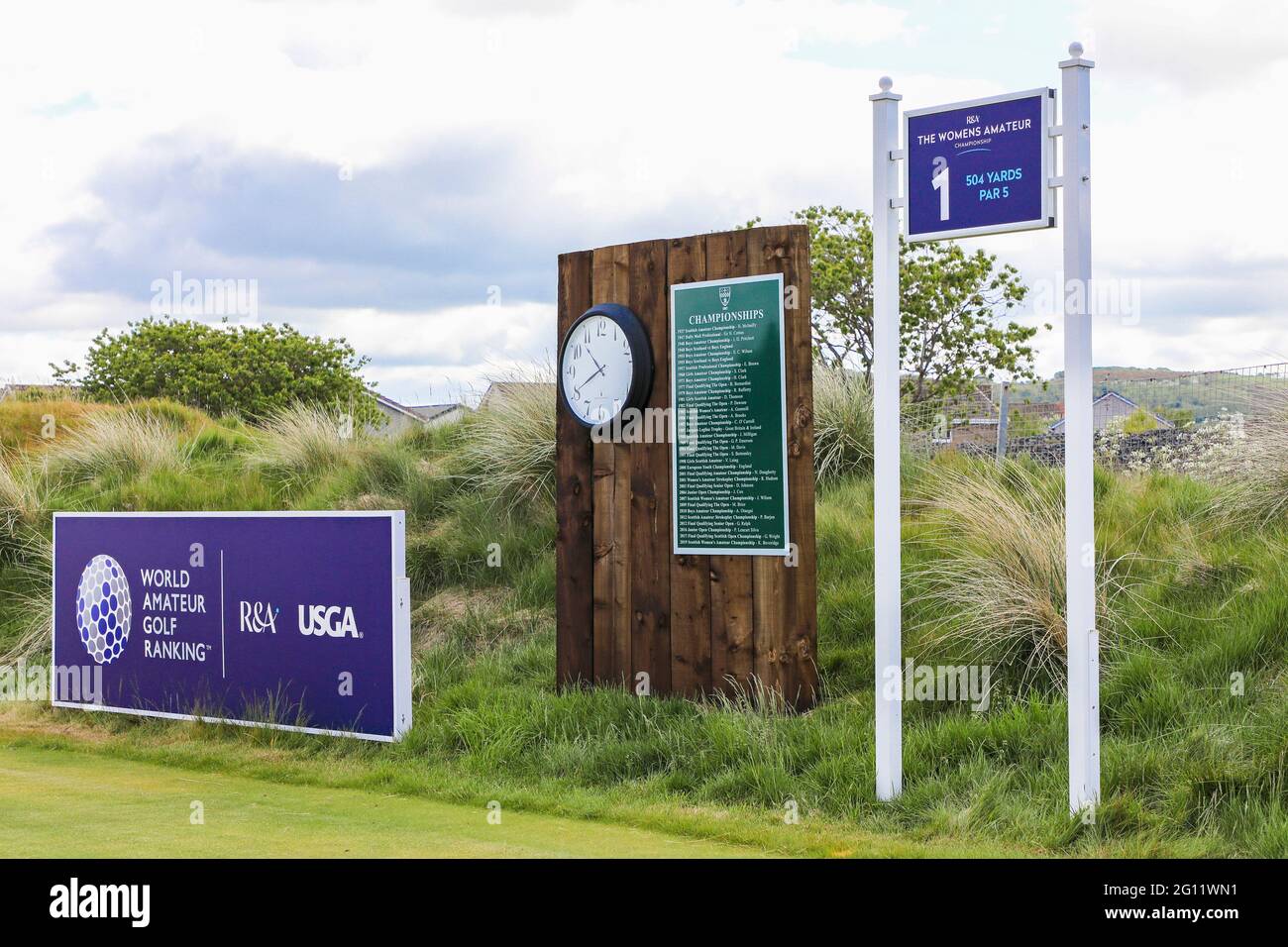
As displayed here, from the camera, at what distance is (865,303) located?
26406 millimetres

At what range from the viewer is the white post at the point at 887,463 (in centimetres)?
751

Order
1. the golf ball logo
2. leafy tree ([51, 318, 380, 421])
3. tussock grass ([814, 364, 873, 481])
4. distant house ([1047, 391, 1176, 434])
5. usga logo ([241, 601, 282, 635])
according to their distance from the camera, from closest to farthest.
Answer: usga logo ([241, 601, 282, 635])
the golf ball logo
tussock grass ([814, 364, 873, 481])
distant house ([1047, 391, 1176, 434])
leafy tree ([51, 318, 380, 421])

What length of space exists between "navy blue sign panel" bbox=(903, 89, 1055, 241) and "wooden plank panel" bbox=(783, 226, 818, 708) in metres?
1.68

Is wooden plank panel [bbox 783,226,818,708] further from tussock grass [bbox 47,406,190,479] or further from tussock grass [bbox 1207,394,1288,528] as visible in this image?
tussock grass [bbox 47,406,190,479]

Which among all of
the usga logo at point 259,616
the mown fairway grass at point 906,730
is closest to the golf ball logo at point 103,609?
the mown fairway grass at point 906,730

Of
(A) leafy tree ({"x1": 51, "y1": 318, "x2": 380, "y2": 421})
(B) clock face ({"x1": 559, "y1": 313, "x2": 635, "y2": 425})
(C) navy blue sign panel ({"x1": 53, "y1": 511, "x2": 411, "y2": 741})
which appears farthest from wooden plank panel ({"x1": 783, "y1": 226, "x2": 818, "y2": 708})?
(A) leafy tree ({"x1": 51, "y1": 318, "x2": 380, "y2": 421})

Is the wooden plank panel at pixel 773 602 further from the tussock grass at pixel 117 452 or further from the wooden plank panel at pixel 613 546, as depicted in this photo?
the tussock grass at pixel 117 452

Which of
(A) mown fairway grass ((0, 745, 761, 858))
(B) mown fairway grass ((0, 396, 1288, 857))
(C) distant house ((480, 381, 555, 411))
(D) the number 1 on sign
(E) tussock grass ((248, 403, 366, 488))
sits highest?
(D) the number 1 on sign

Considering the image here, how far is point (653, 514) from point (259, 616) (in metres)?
3.23

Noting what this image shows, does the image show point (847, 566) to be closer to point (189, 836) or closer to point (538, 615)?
point (538, 615)

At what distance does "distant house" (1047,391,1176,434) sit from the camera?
18331 mm

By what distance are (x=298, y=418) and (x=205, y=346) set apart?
2492 centimetres

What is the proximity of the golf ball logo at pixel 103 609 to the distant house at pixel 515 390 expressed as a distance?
180 inches

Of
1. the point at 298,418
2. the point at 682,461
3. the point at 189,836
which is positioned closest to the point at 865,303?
the point at 298,418
